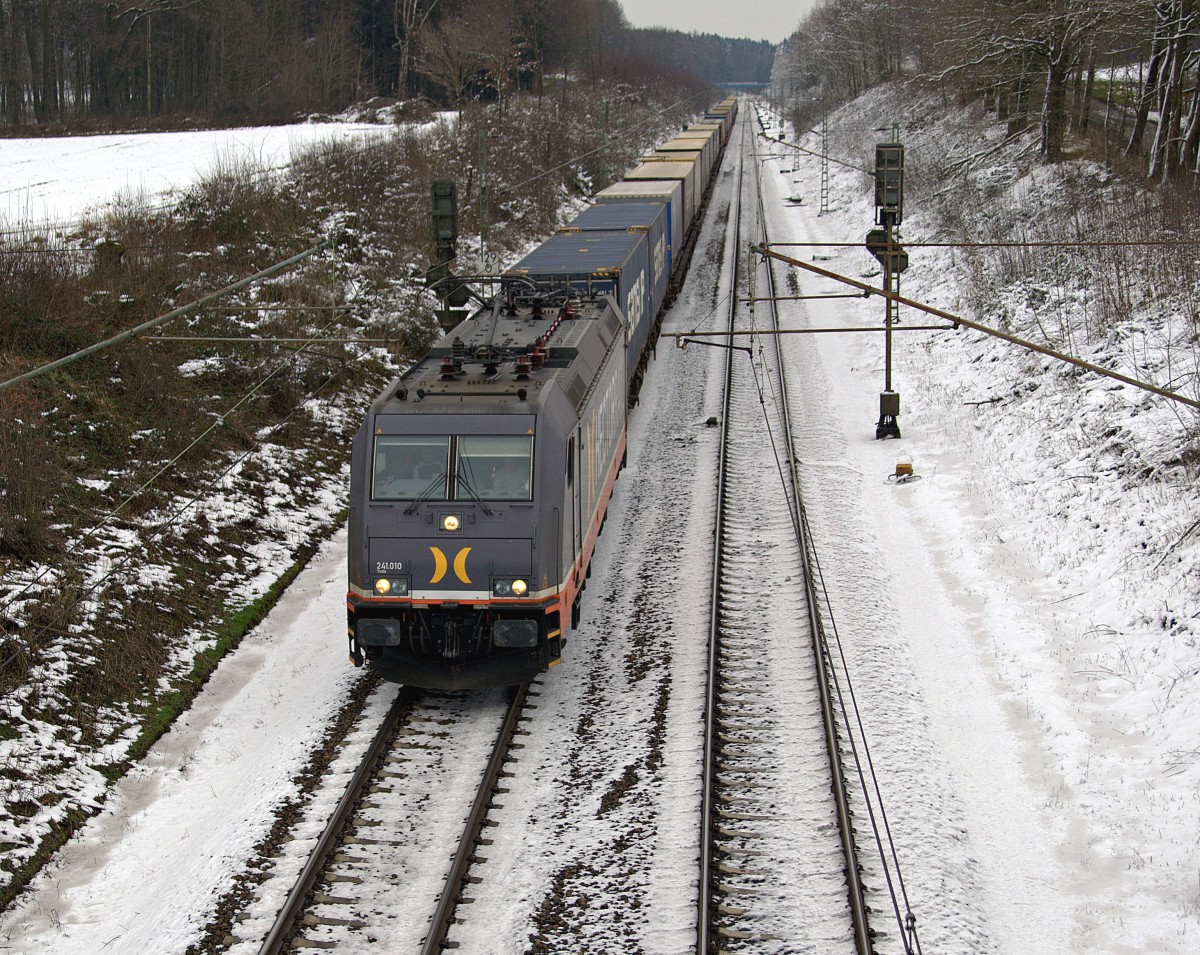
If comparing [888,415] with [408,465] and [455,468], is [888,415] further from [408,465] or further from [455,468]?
[408,465]

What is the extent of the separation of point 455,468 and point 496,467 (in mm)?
430

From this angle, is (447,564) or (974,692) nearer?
(447,564)

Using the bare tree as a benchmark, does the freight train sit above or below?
below

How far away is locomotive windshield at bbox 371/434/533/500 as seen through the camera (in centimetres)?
1222

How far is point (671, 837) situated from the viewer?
10.4 metres

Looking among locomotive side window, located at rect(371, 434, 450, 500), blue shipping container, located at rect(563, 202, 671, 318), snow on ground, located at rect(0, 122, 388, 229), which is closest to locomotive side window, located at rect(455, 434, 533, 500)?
locomotive side window, located at rect(371, 434, 450, 500)

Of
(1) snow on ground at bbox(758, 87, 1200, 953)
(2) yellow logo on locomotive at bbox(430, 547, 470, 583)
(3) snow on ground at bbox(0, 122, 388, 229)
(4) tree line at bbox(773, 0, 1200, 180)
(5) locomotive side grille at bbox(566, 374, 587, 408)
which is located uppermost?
(4) tree line at bbox(773, 0, 1200, 180)

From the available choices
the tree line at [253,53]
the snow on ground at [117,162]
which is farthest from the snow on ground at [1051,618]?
the tree line at [253,53]

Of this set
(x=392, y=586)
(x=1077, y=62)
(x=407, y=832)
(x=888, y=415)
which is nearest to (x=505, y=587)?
(x=392, y=586)

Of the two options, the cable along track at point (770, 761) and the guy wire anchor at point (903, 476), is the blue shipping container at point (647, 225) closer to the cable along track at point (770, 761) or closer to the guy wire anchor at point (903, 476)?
the guy wire anchor at point (903, 476)

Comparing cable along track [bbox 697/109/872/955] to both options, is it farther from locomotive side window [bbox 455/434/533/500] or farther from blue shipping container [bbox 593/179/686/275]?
blue shipping container [bbox 593/179/686/275]

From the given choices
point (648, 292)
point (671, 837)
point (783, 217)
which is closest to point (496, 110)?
point (783, 217)

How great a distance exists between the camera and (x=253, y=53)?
227 ft

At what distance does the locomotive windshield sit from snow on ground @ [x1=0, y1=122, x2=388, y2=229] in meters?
16.0
